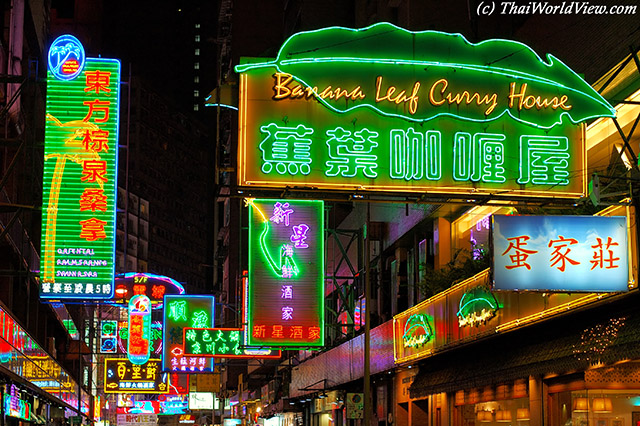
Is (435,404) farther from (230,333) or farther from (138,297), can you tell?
(138,297)

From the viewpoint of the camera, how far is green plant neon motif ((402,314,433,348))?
76.5ft

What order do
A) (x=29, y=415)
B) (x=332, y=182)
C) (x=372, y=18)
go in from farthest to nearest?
(x=372, y=18) < (x=29, y=415) < (x=332, y=182)

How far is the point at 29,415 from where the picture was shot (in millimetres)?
31969

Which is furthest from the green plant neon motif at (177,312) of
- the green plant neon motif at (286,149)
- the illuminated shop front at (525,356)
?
the green plant neon motif at (286,149)

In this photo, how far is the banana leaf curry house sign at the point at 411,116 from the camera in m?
16.3

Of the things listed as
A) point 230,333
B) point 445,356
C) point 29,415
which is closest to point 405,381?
point 445,356

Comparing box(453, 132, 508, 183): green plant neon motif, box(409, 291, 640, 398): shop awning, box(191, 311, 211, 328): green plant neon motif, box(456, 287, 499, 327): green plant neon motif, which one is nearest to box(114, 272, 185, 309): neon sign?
box(191, 311, 211, 328): green plant neon motif

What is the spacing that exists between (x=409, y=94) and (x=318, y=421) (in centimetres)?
3167

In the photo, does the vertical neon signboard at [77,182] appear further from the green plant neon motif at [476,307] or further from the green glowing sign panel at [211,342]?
the green glowing sign panel at [211,342]

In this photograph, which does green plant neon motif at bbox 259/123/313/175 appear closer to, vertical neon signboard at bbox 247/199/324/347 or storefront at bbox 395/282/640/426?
storefront at bbox 395/282/640/426

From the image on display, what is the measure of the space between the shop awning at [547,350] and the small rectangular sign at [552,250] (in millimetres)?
835

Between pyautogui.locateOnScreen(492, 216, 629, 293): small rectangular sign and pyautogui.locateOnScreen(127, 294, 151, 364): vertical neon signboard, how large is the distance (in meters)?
35.6

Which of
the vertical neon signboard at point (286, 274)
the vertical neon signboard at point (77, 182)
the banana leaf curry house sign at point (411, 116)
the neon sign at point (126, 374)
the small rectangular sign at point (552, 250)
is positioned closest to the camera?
the small rectangular sign at point (552, 250)

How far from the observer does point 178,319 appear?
39.6 m
